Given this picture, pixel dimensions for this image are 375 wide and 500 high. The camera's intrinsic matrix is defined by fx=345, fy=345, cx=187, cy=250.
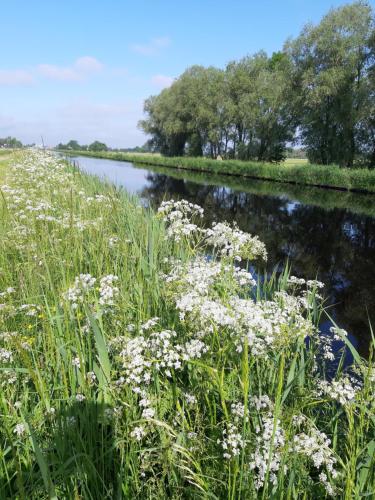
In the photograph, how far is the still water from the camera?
8.99 metres

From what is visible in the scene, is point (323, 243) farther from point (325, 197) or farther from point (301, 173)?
point (301, 173)

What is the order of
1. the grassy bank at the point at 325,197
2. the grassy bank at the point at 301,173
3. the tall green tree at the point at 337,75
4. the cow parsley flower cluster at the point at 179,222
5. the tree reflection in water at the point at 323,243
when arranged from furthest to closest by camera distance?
the tall green tree at the point at 337,75
the grassy bank at the point at 301,173
the grassy bank at the point at 325,197
the tree reflection in water at the point at 323,243
the cow parsley flower cluster at the point at 179,222

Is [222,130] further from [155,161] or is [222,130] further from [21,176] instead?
[21,176]

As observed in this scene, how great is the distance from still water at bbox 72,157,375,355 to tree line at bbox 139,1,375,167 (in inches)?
435

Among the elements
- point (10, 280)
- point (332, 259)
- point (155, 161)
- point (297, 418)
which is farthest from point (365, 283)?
point (155, 161)

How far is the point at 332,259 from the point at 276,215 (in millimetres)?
8121

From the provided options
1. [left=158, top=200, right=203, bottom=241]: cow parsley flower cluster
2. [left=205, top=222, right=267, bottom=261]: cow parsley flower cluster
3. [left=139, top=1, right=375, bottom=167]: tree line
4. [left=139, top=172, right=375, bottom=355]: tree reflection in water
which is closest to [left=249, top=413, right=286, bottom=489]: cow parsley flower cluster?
[left=205, top=222, right=267, bottom=261]: cow parsley flower cluster

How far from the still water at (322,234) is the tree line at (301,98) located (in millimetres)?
11047

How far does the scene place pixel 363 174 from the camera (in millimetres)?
29172

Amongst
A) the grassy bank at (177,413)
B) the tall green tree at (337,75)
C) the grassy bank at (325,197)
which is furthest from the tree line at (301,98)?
the grassy bank at (177,413)

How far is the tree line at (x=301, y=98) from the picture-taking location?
34.9m

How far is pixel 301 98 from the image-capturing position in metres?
37.8

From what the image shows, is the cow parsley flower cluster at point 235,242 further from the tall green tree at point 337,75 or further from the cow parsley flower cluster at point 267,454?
the tall green tree at point 337,75

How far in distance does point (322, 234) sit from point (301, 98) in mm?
27180
